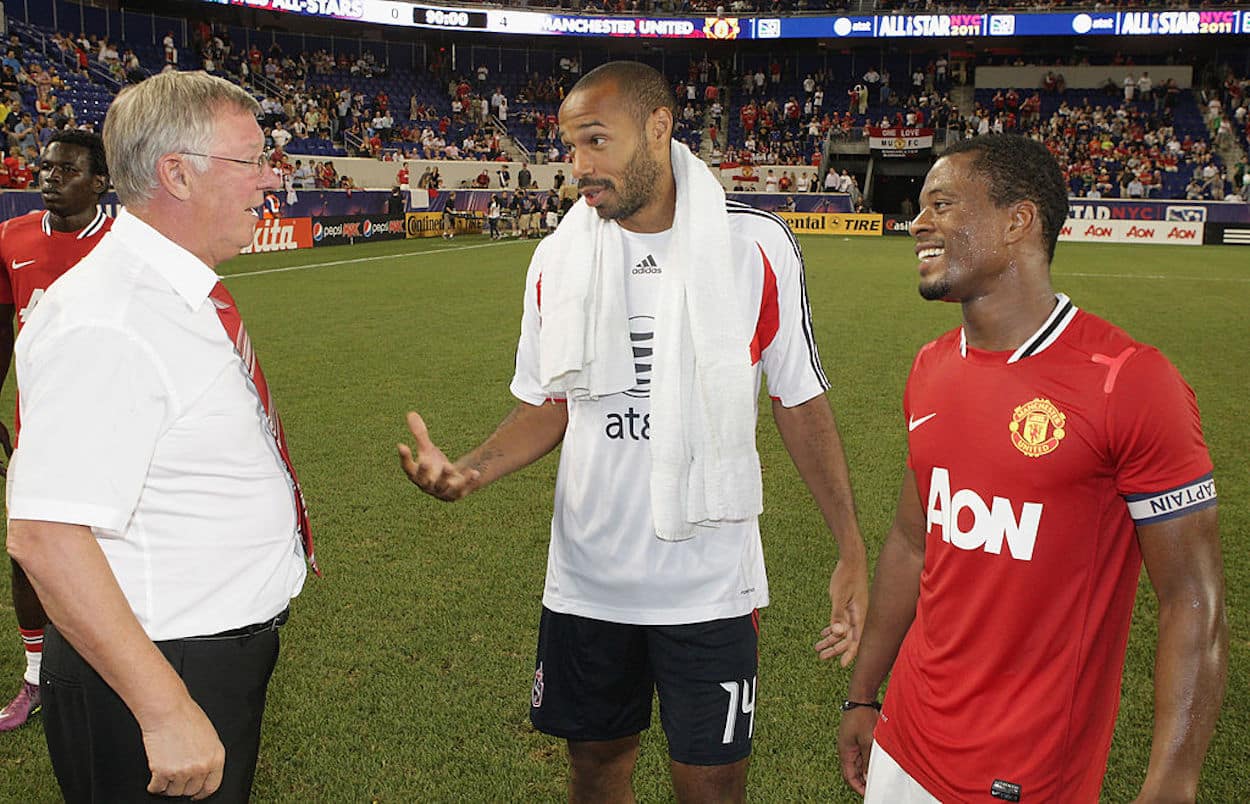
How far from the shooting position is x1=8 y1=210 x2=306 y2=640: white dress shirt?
1.92 meters

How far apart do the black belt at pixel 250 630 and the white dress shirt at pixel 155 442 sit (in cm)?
2

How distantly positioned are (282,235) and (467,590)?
21574 millimetres

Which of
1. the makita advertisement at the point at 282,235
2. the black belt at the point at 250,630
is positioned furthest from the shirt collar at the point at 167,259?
the makita advertisement at the point at 282,235

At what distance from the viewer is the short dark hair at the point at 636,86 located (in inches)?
116

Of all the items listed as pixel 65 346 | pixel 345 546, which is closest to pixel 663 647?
pixel 65 346

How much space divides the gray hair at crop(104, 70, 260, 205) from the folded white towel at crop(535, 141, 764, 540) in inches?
44.0

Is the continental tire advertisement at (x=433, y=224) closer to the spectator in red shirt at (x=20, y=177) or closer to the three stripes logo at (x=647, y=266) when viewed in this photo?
the spectator in red shirt at (x=20, y=177)

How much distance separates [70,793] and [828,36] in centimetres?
4748

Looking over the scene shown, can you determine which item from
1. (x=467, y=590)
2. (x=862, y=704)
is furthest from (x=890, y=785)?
(x=467, y=590)

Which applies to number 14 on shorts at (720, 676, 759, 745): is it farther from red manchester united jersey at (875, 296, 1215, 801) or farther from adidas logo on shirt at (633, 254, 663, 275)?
A: adidas logo on shirt at (633, 254, 663, 275)

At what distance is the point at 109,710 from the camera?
2188 millimetres

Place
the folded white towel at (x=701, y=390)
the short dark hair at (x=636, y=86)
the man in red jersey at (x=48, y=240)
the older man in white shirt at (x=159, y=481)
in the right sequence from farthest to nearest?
the man in red jersey at (x=48, y=240), the short dark hair at (x=636, y=86), the folded white towel at (x=701, y=390), the older man in white shirt at (x=159, y=481)

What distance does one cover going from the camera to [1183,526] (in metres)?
2.01

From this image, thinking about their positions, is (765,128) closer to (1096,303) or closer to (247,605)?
(1096,303)
